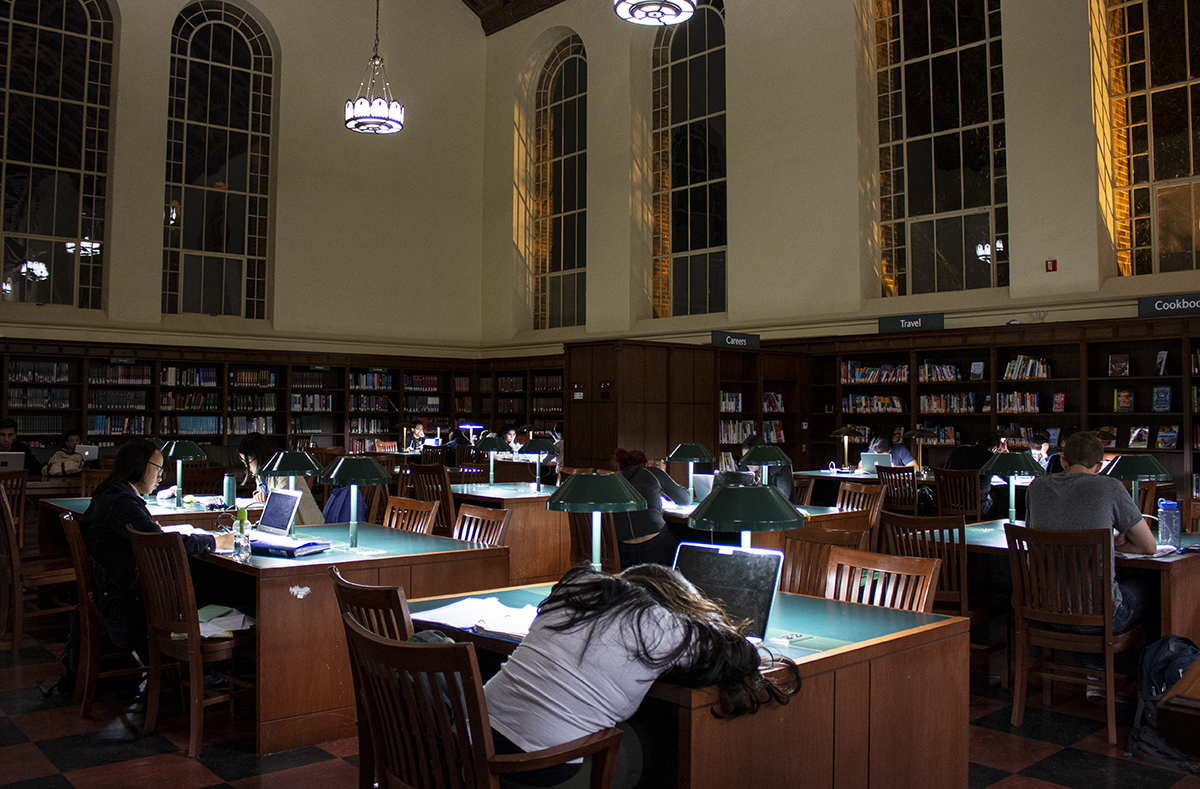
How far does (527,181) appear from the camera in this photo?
14.2m

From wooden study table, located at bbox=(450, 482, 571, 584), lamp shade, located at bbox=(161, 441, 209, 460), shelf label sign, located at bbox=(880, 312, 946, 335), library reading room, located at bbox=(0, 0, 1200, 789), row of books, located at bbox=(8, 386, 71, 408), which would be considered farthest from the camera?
row of books, located at bbox=(8, 386, 71, 408)

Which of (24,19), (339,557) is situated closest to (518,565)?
(339,557)

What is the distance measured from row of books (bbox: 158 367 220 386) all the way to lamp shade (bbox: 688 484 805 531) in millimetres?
10572

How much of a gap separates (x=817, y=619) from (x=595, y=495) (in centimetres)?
75

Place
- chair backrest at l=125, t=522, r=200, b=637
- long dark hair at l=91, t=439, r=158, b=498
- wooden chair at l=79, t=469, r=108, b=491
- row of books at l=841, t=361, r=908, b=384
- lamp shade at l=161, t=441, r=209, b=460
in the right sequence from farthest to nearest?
1. row of books at l=841, t=361, r=908, b=384
2. wooden chair at l=79, t=469, r=108, b=491
3. lamp shade at l=161, t=441, r=209, b=460
4. long dark hair at l=91, t=439, r=158, b=498
5. chair backrest at l=125, t=522, r=200, b=637

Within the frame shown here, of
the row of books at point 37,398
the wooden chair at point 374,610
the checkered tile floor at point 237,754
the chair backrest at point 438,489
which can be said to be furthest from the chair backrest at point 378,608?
the row of books at point 37,398

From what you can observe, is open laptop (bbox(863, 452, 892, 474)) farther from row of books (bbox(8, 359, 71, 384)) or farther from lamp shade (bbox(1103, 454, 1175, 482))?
row of books (bbox(8, 359, 71, 384))

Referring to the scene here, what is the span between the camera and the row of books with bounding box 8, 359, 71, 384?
10.6 meters

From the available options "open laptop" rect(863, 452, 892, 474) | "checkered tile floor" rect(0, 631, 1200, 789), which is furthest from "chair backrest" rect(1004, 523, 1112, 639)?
"open laptop" rect(863, 452, 892, 474)

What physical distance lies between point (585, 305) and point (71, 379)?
663 cm

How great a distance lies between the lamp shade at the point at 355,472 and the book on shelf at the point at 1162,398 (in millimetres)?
7120

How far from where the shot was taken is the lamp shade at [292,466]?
13.7 feet

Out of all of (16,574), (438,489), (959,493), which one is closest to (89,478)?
(16,574)

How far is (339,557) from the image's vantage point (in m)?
3.77
